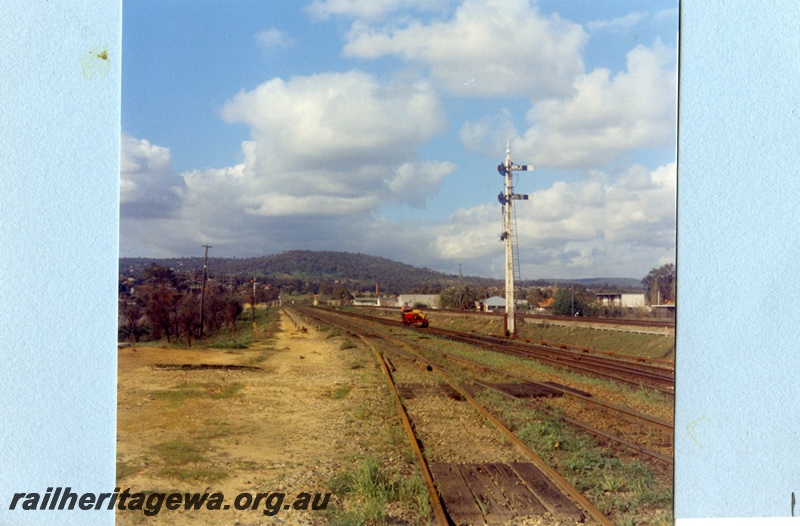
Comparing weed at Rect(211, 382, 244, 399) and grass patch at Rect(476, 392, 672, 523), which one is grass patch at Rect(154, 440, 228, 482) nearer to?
weed at Rect(211, 382, 244, 399)

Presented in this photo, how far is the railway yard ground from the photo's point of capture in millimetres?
4891

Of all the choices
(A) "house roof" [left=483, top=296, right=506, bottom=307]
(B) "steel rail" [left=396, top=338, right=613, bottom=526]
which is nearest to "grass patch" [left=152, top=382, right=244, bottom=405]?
(B) "steel rail" [left=396, top=338, right=613, bottom=526]

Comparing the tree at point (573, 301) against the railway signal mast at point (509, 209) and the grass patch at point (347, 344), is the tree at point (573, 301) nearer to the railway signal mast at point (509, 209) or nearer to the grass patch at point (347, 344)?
the railway signal mast at point (509, 209)

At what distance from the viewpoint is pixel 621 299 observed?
684cm

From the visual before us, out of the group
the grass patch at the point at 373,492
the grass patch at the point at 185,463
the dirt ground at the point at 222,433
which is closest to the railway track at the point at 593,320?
the dirt ground at the point at 222,433

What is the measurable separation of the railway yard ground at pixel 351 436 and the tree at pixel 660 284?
0.97 metres

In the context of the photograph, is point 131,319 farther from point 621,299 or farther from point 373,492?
point 621,299

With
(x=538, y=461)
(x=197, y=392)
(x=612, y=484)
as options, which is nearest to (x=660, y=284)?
(x=612, y=484)

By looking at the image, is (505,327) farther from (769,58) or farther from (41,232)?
(41,232)

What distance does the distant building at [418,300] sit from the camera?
6535 mm

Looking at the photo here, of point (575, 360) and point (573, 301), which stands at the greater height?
point (573, 301)

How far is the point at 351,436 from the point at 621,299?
380cm

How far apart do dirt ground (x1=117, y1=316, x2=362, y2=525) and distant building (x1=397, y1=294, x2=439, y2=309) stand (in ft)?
4.65

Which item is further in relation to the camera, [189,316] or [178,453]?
[189,316]
